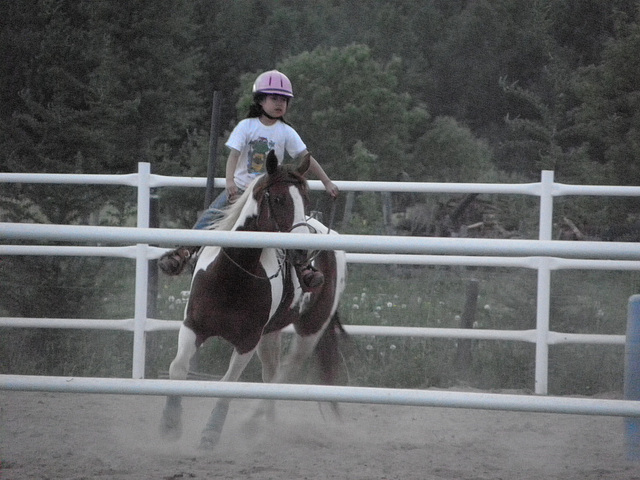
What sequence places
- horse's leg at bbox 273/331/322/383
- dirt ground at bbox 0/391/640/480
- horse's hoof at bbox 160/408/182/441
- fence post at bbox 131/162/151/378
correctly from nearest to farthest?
dirt ground at bbox 0/391/640/480 → horse's hoof at bbox 160/408/182/441 → horse's leg at bbox 273/331/322/383 → fence post at bbox 131/162/151/378

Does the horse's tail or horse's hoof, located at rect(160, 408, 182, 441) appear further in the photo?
the horse's tail

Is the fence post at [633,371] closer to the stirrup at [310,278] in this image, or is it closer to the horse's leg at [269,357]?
the stirrup at [310,278]

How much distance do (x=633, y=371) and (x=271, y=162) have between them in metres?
1.93

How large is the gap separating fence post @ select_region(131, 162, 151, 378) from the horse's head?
1.95 meters

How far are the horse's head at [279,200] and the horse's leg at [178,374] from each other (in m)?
0.66

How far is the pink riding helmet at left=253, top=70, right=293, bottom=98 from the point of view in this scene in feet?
15.9

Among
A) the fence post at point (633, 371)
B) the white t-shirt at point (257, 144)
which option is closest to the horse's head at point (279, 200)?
the white t-shirt at point (257, 144)

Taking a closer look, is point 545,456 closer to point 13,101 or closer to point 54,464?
point 54,464

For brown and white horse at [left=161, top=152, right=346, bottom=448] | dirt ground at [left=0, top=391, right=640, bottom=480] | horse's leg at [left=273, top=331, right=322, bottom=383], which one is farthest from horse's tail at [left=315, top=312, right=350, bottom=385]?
brown and white horse at [left=161, top=152, right=346, bottom=448]

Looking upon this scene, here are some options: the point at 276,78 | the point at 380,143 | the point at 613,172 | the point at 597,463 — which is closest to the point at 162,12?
the point at 380,143

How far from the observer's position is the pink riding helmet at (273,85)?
4852 mm

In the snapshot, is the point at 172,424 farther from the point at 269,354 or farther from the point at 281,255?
the point at 281,255

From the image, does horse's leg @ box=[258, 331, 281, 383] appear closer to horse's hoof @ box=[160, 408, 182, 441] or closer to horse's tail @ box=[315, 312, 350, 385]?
horse's tail @ box=[315, 312, 350, 385]

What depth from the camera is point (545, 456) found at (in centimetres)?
438
